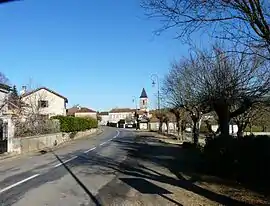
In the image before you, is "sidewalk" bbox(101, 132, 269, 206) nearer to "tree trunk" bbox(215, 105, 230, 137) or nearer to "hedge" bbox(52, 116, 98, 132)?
"tree trunk" bbox(215, 105, 230, 137)

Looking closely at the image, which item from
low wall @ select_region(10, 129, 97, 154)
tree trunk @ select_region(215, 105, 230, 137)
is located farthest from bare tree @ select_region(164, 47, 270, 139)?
low wall @ select_region(10, 129, 97, 154)

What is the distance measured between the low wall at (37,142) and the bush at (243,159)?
14658 millimetres

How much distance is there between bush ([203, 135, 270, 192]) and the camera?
13.0 metres

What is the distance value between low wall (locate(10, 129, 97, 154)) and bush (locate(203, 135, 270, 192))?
48.1ft

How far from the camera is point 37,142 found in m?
32.3

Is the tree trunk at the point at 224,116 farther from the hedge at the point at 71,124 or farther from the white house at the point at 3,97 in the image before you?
the hedge at the point at 71,124

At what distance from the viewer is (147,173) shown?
16453 mm

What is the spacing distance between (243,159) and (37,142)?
835 inches

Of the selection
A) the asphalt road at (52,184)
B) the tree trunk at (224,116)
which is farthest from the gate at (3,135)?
the tree trunk at (224,116)

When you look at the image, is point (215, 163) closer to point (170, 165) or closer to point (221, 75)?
point (170, 165)

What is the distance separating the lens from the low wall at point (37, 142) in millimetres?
27514

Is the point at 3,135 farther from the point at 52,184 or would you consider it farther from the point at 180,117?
the point at 180,117

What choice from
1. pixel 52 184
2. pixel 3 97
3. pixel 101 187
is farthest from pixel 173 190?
pixel 3 97

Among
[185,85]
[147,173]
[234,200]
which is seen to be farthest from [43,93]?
[234,200]
